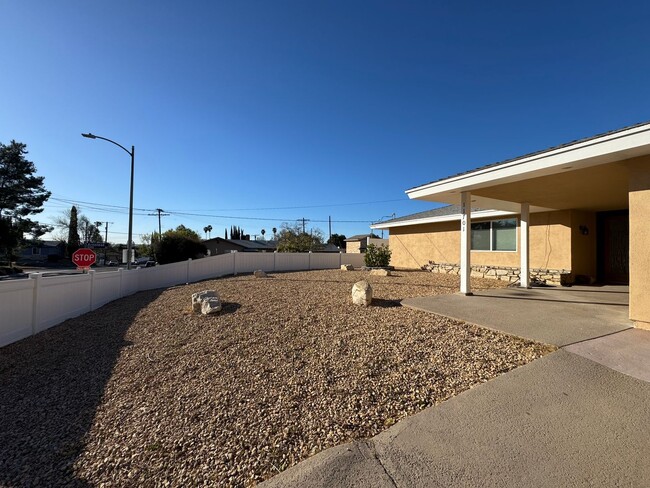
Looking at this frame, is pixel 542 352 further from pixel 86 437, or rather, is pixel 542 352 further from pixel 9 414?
pixel 9 414

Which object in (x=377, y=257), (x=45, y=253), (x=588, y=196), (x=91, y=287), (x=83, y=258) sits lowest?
(x=45, y=253)

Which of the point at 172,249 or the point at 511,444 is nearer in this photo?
the point at 511,444

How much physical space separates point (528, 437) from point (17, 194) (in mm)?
35106

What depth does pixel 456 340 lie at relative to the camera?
4422mm

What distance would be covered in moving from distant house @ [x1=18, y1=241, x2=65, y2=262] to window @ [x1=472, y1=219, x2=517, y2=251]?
63.4m

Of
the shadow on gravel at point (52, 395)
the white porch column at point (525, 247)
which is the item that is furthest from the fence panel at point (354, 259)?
the shadow on gravel at point (52, 395)

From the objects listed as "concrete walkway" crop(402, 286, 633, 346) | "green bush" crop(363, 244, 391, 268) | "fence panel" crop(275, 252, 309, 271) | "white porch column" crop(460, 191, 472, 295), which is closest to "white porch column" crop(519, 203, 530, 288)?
"concrete walkway" crop(402, 286, 633, 346)

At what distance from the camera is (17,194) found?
25.1 m

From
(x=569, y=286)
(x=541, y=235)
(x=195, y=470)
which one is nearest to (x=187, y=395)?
(x=195, y=470)

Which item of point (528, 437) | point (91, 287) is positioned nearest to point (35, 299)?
point (91, 287)

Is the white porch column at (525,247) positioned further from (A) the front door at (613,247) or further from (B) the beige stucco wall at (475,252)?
(A) the front door at (613,247)

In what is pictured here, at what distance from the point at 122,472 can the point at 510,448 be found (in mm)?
2994

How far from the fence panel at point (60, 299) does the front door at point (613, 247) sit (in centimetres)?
1579

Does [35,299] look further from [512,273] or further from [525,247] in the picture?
[512,273]
